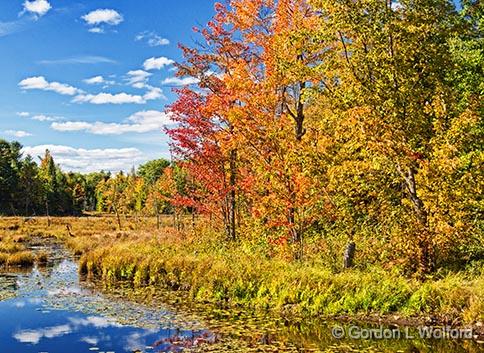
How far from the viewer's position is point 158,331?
12.0 meters

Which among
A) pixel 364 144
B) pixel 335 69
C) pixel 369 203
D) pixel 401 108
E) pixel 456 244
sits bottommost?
pixel 456 244

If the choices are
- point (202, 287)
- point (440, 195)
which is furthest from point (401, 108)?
point (202, 287)

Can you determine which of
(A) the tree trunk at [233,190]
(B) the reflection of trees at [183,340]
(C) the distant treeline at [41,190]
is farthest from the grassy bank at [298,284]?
(C) the distant treeline at [41,190]

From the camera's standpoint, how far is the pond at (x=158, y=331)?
10562mm

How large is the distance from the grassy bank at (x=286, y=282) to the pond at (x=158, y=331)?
835 millimetres

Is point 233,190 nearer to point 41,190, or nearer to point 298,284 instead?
point 298,284

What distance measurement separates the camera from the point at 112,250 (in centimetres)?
2122

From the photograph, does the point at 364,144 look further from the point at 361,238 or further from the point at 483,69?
the point at 483,69

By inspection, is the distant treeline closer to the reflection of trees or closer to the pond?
the pond

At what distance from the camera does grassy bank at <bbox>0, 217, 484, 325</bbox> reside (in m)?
12.0

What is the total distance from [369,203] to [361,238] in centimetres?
147

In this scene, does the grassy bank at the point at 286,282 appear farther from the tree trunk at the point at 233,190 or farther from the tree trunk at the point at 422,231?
the tree trunk at the point at 233,190

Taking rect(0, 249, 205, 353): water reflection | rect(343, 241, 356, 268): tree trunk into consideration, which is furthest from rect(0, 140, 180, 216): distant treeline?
rect(343, 241, 356, 268): tree trunk

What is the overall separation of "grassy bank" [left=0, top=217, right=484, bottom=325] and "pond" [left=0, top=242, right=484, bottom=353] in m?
0.84
